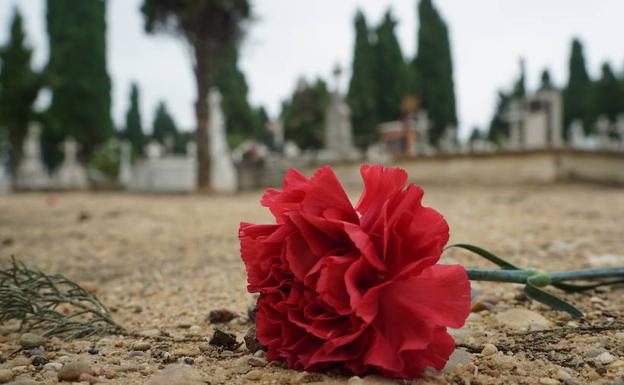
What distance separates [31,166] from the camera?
2777cm

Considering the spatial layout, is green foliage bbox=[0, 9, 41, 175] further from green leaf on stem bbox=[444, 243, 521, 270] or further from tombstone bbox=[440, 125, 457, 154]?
green leaf on stem bbox=[444, 243, 521, 270]

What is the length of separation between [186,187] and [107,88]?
12717 millimetres

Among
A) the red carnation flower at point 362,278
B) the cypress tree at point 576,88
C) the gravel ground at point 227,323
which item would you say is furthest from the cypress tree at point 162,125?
the red carnation flower at point 362,278

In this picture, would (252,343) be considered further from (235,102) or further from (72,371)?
(235,102)

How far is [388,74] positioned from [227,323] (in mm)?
26640

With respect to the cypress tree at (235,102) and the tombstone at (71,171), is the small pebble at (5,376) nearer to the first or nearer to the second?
the tombstone at (71,171)

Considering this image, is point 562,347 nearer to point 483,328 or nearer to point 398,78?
point 483,328

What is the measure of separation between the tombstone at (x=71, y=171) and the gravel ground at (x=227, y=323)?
74.3ft

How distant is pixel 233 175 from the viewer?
2062cm

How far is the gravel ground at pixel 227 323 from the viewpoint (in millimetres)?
1363

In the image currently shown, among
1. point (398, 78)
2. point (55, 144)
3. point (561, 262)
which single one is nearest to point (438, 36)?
point (398, 78)

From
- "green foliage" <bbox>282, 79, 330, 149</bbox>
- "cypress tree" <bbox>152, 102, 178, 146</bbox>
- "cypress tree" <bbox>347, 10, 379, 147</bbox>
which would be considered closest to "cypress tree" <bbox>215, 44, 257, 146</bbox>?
"cypress tree" <bbox>347, 10, 379, 147</bbox>

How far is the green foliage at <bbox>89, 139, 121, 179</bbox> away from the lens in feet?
89.2

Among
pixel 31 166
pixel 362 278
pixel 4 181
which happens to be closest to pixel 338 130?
pixel 362 278
